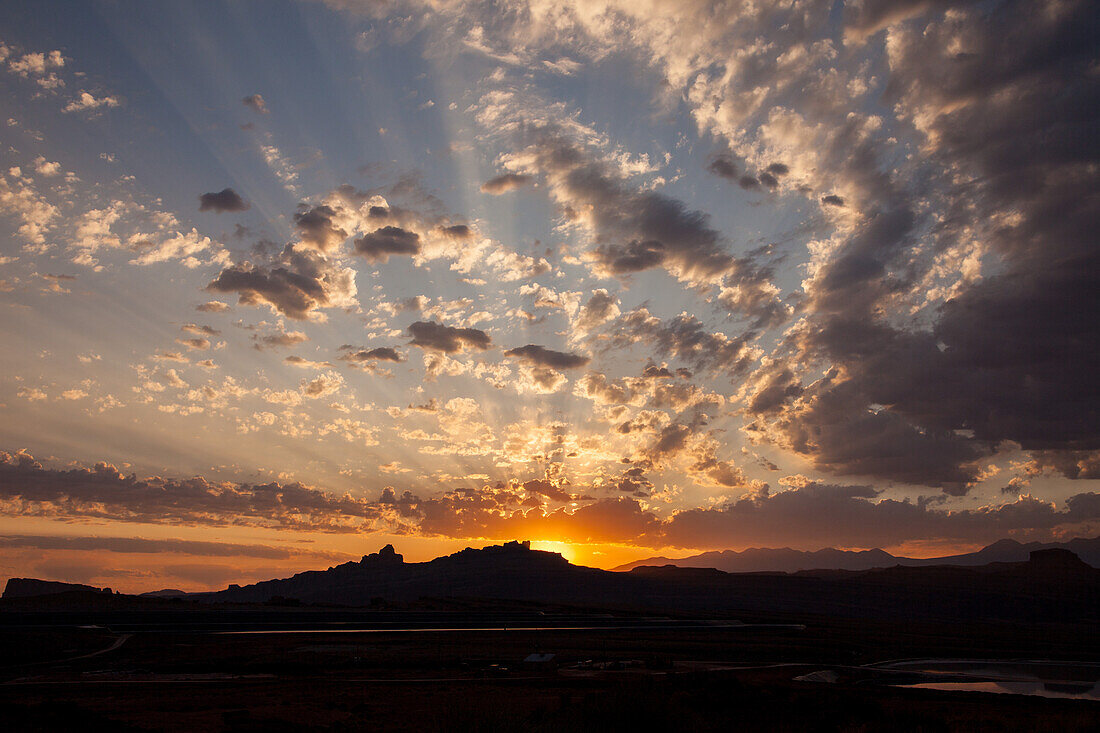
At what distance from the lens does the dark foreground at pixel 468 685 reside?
30.3 m

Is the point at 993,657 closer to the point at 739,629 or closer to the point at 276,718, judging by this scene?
the point at 739,629

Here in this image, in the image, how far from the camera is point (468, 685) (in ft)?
149

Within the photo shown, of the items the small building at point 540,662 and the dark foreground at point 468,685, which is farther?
the small building at point 540,662

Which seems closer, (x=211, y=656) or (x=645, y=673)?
(x=645, y=673)

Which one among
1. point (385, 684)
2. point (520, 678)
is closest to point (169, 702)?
point (385, 684)

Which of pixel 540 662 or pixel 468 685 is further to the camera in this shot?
pixel 540 662

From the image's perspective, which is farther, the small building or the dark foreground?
the small building

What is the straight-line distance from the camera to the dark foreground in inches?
1192

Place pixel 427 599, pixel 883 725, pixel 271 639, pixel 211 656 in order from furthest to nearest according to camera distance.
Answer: pixel 427 599
pixel 271 639
pixel 211 656
pixel 883 725

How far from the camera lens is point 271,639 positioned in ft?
240

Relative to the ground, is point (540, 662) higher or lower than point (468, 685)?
lower

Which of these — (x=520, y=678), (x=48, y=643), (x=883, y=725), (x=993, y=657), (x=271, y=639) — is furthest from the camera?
(x=993, y=657)

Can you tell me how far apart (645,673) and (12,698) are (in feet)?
131

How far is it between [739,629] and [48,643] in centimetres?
9042
